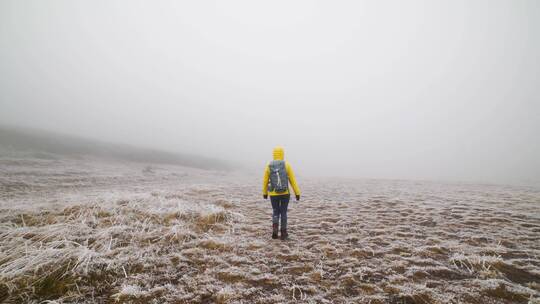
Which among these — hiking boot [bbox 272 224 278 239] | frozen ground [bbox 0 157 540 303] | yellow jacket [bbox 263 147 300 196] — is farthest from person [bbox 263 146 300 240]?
frozen ground [bbox 0 157 540 303]

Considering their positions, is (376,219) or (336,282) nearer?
(336,282)

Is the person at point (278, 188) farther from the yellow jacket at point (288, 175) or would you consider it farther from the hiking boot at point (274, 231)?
the hiking boot at point (274, 231)

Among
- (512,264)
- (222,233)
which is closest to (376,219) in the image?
(512,264)

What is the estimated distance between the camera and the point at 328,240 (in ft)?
23.0

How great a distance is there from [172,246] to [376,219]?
26.3 ft

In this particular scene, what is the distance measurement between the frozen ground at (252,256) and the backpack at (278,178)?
5.65 ft

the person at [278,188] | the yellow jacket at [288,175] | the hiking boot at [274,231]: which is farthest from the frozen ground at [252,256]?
the yellow jacket at [288,175]

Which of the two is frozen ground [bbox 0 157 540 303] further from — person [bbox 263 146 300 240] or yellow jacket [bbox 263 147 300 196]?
yellow jacket [bbox 263 147 300 196]

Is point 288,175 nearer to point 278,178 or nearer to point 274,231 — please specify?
point 278,178

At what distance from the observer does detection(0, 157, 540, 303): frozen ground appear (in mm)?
4227

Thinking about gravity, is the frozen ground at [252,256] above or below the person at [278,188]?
below

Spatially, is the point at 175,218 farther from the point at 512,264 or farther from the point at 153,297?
the point at 512,264

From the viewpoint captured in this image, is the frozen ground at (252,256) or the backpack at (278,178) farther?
the backpack at (278,178)

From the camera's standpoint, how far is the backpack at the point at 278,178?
7559 mm
